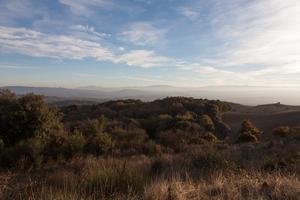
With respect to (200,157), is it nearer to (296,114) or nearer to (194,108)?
(194,108)

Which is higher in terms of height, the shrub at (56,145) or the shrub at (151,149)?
the shrub at (56,145)

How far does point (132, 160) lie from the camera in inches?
554

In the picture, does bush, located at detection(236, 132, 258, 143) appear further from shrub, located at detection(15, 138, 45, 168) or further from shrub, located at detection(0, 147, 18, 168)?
shrub, located at detection(0, 147, 18, 168)

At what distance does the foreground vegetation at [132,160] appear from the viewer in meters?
5.64

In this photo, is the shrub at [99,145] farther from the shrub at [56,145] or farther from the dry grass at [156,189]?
the dry grass at [156,189]

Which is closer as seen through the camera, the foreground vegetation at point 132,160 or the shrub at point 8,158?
the foreground vegetation at point 132,160

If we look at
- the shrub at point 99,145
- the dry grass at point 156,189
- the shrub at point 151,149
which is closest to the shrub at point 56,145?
the shrub at point 99,145

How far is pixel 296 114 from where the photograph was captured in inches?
1928

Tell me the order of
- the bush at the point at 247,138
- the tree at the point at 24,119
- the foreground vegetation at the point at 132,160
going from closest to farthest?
the foreground vegetation at the point at 132,160
the tree at the point at 24,119
the bush at the point at 247,138

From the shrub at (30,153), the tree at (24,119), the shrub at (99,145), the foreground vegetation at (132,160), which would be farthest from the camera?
the shrub at (99,145)

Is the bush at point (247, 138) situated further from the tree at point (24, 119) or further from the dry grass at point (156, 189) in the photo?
the dry grass at point (156, 189)

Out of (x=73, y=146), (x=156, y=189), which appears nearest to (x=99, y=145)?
(x=73, y=146)

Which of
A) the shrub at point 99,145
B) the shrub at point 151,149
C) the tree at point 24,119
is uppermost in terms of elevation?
the tree at point 24,119

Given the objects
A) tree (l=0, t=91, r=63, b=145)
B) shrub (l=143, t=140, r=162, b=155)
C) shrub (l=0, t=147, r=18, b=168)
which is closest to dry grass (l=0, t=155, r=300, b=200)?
shrub (l=0, t=147, r=18, b=168)
